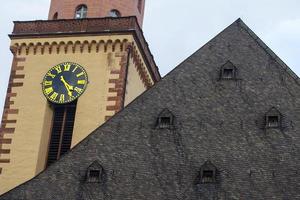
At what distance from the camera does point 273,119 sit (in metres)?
21.6

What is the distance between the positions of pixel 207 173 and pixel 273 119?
236 centimetres

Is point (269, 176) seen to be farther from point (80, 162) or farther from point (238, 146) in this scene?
point (80, 162)

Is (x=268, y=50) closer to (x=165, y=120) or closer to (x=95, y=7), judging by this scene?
(x=165, y=120)

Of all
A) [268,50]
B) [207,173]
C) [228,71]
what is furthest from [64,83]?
[207,173]

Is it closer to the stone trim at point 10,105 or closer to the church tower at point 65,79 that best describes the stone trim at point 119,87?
the church tower at point 65,79

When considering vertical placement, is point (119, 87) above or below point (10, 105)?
above

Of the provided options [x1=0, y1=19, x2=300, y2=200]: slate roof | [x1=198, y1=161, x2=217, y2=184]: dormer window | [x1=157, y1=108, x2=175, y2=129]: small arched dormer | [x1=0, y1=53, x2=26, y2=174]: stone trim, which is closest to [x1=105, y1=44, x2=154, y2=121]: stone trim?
[x1=0, y1=53, x2=26, y2=174]: stone trim

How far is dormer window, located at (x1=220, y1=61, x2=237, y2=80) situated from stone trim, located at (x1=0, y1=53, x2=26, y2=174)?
29.7ft

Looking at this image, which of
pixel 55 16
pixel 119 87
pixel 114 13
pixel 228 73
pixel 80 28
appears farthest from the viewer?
pixel 55 16

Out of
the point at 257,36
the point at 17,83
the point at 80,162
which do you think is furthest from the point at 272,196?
the point at 17,83

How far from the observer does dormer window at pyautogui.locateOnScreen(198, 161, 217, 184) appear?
20141 mm

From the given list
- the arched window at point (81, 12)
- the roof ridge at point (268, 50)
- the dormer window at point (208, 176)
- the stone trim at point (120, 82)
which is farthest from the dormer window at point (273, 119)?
the arched window at point (81, 12)

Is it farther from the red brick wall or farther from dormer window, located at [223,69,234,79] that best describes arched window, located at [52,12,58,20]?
dormer window, located at [223,69,234,79]

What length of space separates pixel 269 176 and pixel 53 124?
38.2 ft
